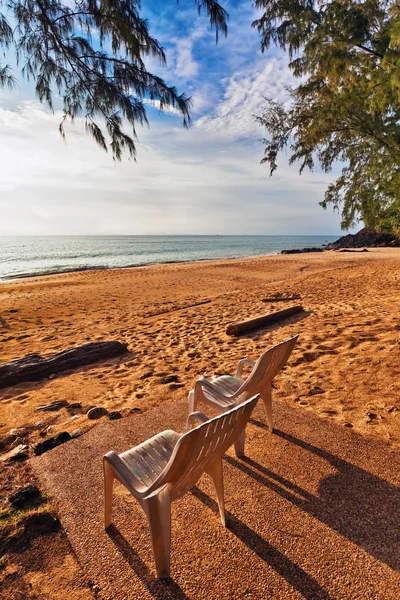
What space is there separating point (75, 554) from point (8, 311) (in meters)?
9.44

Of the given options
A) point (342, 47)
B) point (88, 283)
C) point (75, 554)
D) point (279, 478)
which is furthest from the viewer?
point (88, 283)

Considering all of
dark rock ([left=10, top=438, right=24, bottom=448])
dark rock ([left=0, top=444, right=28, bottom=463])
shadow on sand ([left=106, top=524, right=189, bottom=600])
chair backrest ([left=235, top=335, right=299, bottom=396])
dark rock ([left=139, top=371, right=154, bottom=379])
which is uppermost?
chair backrest ([left=235, top=335, right=299, bottom=396])

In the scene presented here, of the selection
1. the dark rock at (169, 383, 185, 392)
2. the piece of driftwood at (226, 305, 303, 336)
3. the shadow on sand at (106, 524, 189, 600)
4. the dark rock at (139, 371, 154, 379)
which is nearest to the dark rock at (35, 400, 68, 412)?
the dark rock at (139, 371, 154, 379)

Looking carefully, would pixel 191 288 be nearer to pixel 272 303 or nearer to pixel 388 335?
pixel 272 303

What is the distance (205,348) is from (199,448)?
3.79 metres

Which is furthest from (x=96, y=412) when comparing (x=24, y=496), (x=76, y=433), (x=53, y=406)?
(x=24, y=496)

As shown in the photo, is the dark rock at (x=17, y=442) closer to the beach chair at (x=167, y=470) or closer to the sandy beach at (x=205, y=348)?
the sandy beach at (x=205, y=348)

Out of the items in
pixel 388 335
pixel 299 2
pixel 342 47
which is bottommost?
pixel 388 335

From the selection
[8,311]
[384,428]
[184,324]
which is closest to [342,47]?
[184,324]

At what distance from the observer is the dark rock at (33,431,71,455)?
2.72 metres

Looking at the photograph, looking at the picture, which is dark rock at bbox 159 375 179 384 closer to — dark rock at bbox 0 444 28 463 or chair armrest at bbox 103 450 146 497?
dark rock at bbox 0 444 28 463

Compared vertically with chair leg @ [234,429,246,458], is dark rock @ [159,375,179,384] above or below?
below

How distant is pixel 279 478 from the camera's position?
7.34 feet

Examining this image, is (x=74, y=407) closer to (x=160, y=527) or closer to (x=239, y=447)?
(x=239, y=447)
